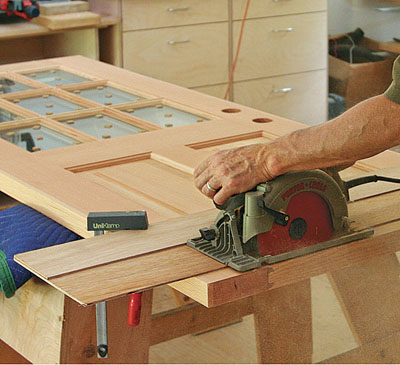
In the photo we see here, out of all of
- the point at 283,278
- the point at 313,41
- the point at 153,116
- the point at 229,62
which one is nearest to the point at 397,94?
the point at 283,278

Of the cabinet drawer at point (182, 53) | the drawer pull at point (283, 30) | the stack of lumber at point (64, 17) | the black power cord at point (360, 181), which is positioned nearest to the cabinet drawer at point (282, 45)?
the drawer pull at point (283, 30)

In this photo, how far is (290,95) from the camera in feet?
14.2

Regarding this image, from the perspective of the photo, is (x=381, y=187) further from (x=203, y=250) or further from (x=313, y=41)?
(x=313, y=41)

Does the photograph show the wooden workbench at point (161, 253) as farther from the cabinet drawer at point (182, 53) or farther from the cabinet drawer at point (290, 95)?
the cabinet drawer at point (290, 95)

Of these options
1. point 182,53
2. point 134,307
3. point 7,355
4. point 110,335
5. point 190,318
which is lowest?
point 7,355

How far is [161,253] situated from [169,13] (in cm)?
275

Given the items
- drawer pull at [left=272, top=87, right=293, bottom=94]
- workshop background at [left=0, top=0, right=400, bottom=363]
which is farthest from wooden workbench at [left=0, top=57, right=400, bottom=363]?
drawer pull at [left=272, top=87, right=293, bottom=94]

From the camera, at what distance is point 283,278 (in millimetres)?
1121

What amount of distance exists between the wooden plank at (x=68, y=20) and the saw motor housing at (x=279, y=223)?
7.61ft

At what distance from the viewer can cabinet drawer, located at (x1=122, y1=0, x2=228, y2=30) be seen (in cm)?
362

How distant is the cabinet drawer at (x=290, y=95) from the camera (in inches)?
163

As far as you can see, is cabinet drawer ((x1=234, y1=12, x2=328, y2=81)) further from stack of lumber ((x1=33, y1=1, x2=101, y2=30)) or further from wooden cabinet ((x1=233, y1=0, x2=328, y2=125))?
stack of lumber ((x1=33, y1=1, x2=101, y2=30))

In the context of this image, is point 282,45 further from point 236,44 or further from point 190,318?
point 190,318

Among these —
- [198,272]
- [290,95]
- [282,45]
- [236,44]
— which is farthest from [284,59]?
[198,272]
